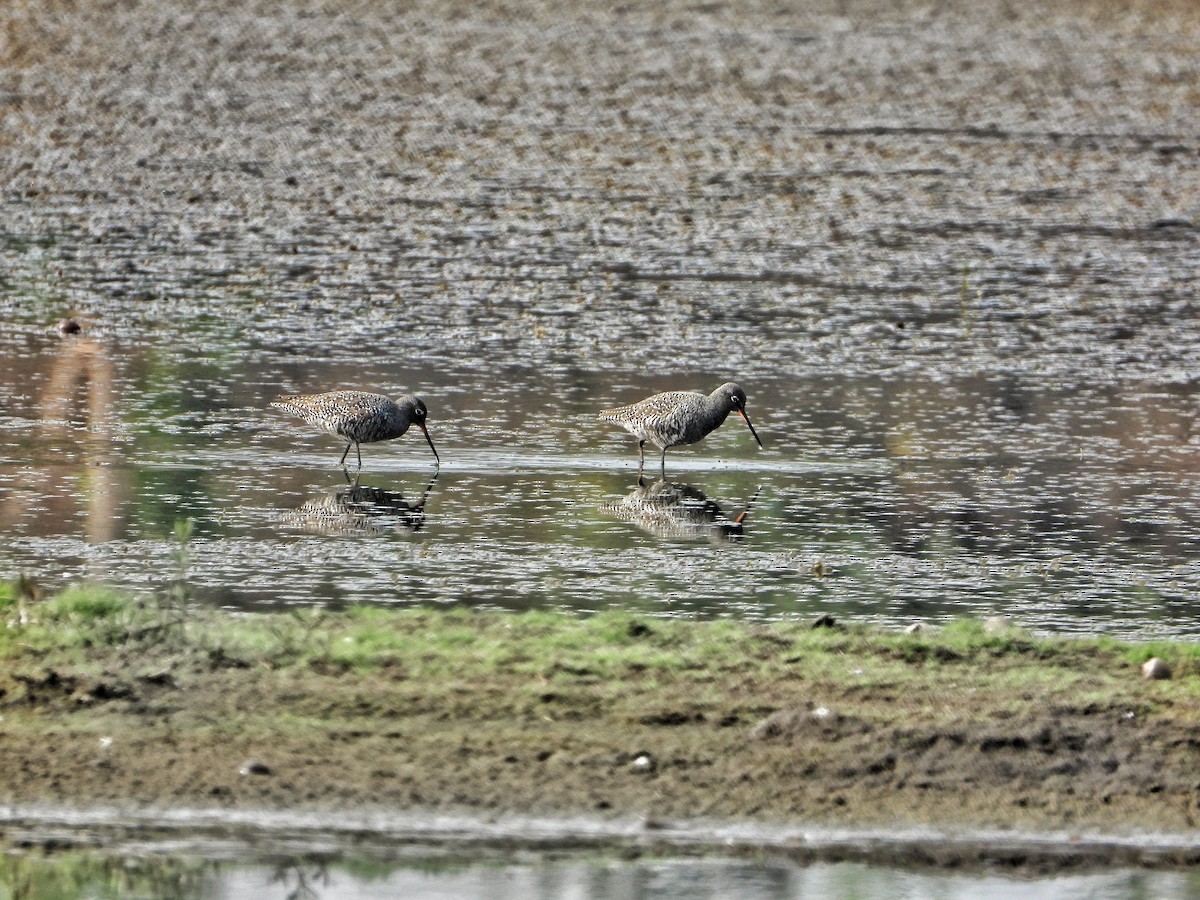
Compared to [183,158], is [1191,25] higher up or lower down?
higher up

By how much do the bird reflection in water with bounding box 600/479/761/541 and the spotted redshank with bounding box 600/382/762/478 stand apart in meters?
0.32

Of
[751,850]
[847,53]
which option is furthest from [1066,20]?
[751,850]

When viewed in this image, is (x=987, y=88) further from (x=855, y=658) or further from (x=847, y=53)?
(x=855, y=658)

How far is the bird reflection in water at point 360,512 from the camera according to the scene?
1072cm

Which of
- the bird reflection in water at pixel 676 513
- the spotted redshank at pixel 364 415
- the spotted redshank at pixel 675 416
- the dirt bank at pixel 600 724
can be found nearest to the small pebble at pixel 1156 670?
the dirt bank at pixel 600 724

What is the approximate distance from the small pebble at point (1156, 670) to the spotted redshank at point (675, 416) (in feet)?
13.5

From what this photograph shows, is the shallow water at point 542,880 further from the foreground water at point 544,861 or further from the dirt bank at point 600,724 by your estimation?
the dirt bank at point 600,724

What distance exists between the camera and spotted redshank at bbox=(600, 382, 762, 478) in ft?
40.1

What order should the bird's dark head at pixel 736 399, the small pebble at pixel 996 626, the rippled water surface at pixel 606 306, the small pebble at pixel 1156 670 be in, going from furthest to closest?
the bird's dark head at pixel 736 399 < the rippled water surface at pixel 606 306 < the small pebble at pixel 996 626 < the small pebble at pixel 1156 670

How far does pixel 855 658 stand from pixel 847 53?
2152 centimetres

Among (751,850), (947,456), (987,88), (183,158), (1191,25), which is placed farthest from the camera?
→ (1191,25)

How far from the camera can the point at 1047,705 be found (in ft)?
26.6

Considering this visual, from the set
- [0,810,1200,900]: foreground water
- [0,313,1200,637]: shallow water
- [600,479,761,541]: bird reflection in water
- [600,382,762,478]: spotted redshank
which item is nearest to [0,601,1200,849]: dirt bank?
[0,810,1200,900]: foreground water

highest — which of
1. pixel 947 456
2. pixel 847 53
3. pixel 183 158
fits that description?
pixel 847 53
